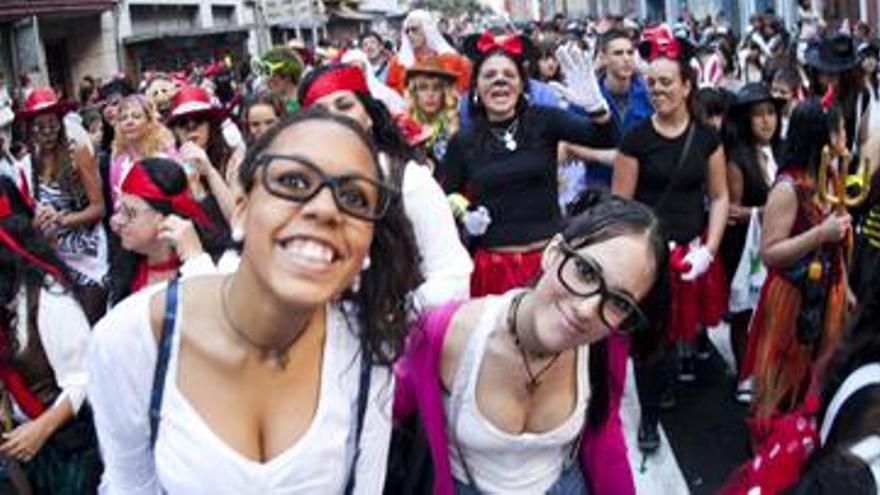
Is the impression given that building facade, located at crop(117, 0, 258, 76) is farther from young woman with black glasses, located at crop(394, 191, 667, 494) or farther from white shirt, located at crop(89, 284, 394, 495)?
white shirt, located at crop(89, 284, 394, 495)

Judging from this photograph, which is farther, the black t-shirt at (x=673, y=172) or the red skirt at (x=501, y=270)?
the black t-shirt at (x=673, y=172)

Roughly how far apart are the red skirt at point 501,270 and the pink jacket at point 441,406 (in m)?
2.26

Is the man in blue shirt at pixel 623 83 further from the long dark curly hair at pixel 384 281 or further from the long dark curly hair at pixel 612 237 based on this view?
the long dark curly hair at pixel 384 281

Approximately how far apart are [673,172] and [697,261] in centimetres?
43

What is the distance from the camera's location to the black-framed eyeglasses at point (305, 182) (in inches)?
75.7

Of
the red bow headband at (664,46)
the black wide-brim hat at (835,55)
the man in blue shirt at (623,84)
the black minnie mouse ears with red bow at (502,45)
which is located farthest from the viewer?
the man in blue shirt at (623,84)

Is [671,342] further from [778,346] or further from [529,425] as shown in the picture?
[529,425]

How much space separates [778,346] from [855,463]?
8.61 ft

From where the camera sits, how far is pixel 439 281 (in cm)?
334

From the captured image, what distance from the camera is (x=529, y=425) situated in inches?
100

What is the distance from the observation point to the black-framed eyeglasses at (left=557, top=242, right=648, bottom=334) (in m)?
2.28

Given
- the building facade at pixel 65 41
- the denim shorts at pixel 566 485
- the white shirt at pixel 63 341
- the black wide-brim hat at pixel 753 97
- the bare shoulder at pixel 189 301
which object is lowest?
the denim shorts at pixel 566 485

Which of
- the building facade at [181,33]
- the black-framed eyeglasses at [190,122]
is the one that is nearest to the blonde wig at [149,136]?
the black-framed eyeglasses at [190,122]

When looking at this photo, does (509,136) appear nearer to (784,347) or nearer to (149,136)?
(784,347)
